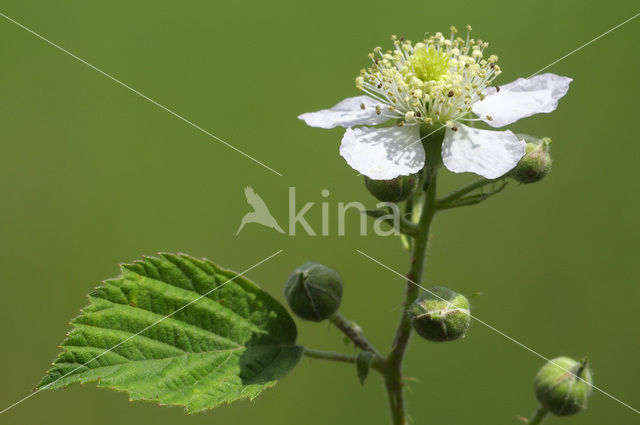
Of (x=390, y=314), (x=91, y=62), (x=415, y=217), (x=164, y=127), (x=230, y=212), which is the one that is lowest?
(x=390, y=314)

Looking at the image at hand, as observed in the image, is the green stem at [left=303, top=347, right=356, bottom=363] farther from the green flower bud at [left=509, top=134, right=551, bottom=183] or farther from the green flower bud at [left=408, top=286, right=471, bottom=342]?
the green flower bud at [left=509, top=134, right=551, bottom=183]

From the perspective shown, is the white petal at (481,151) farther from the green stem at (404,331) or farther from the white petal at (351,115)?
the white petal at (351,115)

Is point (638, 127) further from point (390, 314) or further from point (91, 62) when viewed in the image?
point (91, 62)

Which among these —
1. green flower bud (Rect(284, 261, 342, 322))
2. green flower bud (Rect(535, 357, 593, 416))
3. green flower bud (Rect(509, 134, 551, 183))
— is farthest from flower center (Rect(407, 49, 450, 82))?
green flower bud (Rect(535, 357, 593, 416))

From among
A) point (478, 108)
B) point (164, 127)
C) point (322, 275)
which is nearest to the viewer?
point (322, 275)

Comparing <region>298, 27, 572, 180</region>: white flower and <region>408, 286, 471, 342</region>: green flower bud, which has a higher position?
<region>298, 27, 572, 180</region>: white flower

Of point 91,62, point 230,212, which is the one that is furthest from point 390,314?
point 91,62
